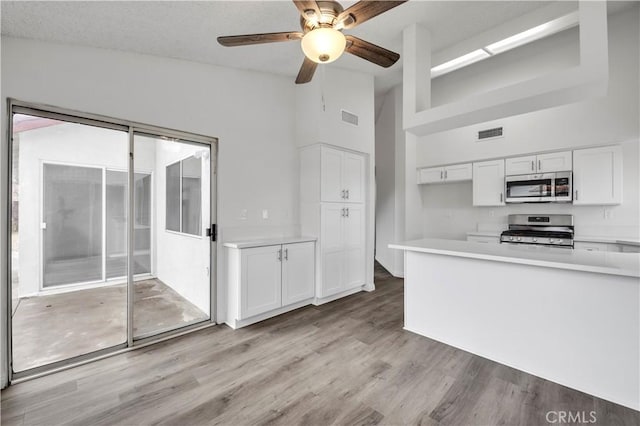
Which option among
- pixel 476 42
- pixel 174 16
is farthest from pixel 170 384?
pixel 476 42

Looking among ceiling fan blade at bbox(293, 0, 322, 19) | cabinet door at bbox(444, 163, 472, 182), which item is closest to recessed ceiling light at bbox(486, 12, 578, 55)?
cabinet door at bbox(444, 163, 472, 182)

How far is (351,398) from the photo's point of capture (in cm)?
187

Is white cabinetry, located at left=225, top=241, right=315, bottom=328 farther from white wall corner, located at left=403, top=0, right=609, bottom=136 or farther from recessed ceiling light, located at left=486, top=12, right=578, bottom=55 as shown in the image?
recessed ceiling light, located at left=486, top=12, right=578, bottom=55

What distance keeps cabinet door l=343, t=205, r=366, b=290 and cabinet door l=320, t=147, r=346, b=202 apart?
343 mm

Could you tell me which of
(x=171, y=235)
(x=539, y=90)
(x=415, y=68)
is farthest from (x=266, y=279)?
(x=539, y=90)

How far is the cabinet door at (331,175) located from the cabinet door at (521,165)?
2651mm

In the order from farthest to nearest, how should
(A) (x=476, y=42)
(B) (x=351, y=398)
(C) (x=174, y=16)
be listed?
(A) (x=476, y=42) < (C) (x=174, y=16) < (B) (x=351, y=398)

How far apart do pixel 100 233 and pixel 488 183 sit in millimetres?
5241

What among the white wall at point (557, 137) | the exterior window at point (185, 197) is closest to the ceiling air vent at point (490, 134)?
the white wall at point (557, 137)

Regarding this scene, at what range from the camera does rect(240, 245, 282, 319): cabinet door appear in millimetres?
3012

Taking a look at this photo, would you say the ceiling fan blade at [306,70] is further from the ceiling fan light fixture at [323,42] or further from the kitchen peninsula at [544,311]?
the kitchen peninsula at [544,311]

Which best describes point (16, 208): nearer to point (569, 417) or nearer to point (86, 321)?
point (86, 321)

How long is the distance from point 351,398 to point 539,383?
1452 millimetres

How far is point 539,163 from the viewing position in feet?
13.2
